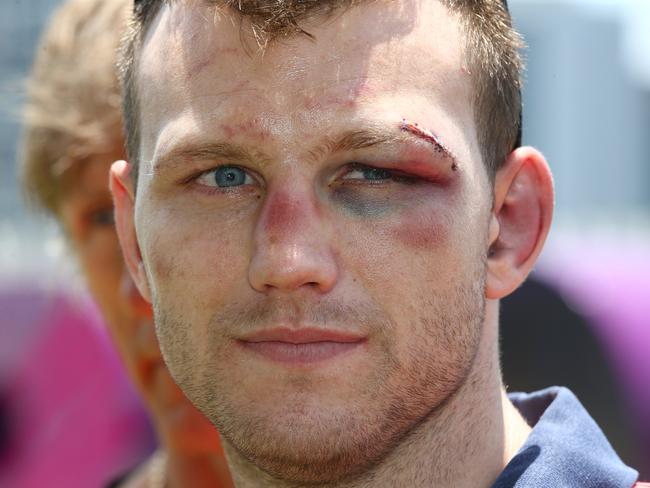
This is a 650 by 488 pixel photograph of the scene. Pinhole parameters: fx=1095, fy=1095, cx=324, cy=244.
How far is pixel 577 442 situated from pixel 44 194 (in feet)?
8.38

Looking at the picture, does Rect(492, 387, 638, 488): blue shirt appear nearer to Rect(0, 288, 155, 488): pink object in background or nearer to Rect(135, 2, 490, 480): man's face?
Rect(135, 2, 490, 480): man's face

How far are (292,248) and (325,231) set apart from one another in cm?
8

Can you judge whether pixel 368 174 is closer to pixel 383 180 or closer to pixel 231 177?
pixel 383 180

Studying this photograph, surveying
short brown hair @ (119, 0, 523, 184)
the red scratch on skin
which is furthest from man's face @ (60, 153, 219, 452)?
the red scratch on skin

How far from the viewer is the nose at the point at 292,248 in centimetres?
197

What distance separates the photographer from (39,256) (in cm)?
830

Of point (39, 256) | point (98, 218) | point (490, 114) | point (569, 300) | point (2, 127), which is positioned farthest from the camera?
point (39, 256)

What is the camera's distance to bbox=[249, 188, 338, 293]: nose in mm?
1971

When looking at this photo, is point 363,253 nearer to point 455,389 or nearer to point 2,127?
point 455,389

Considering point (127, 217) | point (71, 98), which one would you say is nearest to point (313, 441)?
point (127, 217)

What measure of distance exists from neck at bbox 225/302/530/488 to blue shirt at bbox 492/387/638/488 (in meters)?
0.08

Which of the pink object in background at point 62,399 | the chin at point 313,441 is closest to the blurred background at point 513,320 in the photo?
the pink object in background at point 62,399

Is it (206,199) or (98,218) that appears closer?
(206,199)

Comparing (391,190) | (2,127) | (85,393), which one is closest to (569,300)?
(85,393)
